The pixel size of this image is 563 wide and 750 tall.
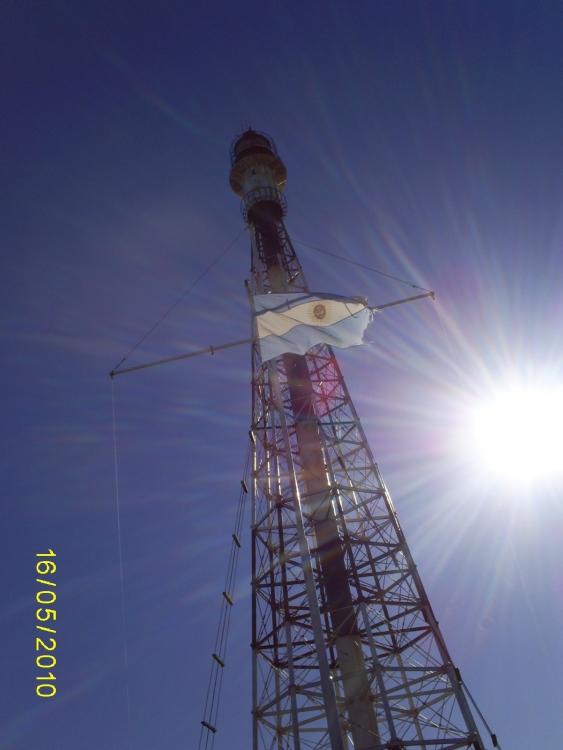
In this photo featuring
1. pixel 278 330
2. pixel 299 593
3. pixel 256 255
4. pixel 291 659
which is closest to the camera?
pixel 291 659

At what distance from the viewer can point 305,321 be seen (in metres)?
25.3

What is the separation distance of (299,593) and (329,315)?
12395 millimetres

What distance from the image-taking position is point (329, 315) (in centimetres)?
2559

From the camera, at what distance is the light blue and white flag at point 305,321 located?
24.9 m

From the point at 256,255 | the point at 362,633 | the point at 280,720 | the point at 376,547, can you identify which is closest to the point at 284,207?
the point at 256,255

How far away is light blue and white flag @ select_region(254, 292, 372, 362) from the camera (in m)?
24.9

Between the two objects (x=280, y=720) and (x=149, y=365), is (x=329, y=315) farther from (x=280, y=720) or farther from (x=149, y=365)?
(x=280, y=720)

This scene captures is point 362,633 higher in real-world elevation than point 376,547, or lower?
lower

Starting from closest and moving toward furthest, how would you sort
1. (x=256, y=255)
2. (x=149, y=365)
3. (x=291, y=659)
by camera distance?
1. (x=291, y=659)
2. (x=149, y=365)
3. (x=256, y=255)

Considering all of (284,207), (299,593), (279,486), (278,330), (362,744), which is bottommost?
(362,744)

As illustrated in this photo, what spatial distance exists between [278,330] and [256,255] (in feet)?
26.2

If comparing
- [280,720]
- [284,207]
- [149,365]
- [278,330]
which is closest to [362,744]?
[280,720]

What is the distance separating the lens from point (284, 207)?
Result: 34.7 meters

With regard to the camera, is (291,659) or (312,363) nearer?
A: (291,659)
